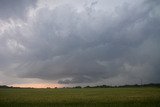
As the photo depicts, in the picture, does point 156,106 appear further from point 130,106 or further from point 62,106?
point 62,106

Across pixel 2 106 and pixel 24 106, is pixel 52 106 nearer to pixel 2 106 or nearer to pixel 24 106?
pixel 24 106

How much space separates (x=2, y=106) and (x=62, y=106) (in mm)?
7058

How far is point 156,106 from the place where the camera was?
27.8m

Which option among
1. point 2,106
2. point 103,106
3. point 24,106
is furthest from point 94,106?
point 2,106

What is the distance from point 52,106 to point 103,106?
18.9ft

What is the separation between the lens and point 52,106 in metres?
28.6

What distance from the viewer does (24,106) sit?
29094 mm

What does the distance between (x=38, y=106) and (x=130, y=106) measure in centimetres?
1043

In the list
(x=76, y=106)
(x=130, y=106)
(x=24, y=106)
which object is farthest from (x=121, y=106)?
(x=24, y=106)

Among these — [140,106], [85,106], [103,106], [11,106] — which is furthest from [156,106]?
[11,106]

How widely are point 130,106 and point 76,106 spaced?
6.07 meters

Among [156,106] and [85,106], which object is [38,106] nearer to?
[85,106]

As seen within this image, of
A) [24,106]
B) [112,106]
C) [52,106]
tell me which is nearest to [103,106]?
[112,106]

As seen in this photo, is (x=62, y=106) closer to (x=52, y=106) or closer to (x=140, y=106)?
(x=52, y=106)
